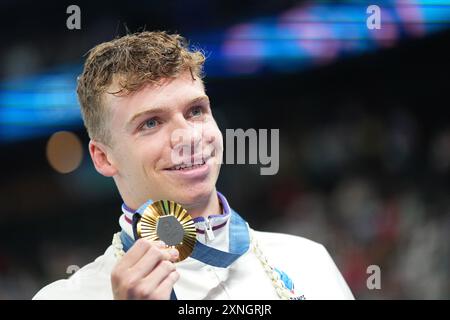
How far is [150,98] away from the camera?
230cm

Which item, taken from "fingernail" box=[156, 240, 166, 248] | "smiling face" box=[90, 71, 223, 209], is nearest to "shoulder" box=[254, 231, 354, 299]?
"smiling face" box=[90, 71, 223, 209]

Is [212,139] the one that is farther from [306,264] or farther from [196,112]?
[306,264]

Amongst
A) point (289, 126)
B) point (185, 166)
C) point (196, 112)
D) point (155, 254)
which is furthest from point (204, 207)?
point (289, 126)

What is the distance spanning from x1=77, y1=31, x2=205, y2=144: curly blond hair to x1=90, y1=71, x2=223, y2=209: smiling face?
0.03 metres

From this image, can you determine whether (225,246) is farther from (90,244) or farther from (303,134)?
(303,134)

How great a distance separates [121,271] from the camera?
6.55 feet

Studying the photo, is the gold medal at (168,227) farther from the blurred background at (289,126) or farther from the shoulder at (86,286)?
the blurred background at (289,126)

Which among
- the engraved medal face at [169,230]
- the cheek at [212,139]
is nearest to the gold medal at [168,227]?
the engraved medal face at [169,230]

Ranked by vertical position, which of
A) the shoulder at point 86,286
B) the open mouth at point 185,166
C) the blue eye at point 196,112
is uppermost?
the blue eye at point 196,112

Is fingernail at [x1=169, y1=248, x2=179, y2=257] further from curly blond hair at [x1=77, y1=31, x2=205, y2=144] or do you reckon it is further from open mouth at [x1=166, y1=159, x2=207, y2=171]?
curly blond hair at [x1=77, y1=31, x2=205, y2=144]

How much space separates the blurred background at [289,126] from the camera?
3.57 metres

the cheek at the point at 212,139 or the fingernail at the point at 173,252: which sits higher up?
the cheek at the point at 212,139

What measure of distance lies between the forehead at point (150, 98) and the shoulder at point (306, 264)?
0.60 m

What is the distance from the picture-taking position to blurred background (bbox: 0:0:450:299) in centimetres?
357
